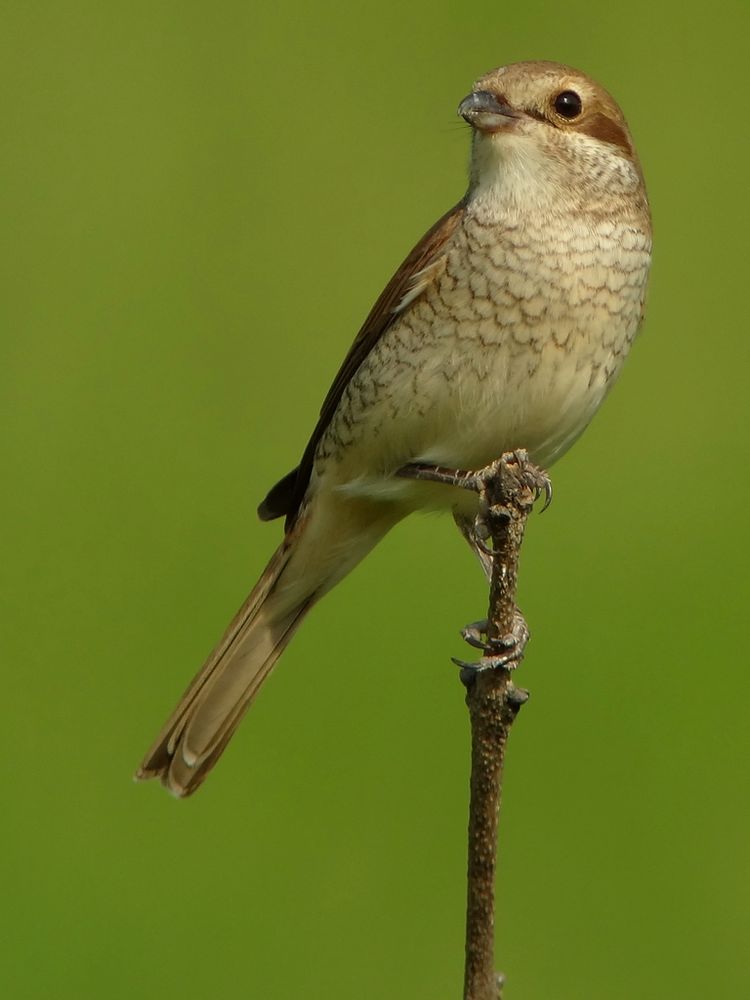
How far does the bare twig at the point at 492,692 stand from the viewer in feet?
12.4

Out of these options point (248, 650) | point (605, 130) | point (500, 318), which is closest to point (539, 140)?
point (605, 130)

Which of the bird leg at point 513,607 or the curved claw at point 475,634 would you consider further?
the curved claw at point 475,634

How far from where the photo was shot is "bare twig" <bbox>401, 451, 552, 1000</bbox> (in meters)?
3.79

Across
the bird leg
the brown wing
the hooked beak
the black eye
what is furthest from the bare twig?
the black eye

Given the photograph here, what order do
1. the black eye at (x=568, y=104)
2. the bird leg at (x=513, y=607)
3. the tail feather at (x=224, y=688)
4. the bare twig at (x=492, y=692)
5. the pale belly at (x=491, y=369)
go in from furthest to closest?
the tail feather at (x=224, y=688)
the black eye at (x=568, y=104)
the pale belly at (x=491, y=369)
the bird leg at (x=513, y=607)
the bare twig at (x=492, y=692)

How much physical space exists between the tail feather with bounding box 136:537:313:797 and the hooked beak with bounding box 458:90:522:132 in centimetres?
133

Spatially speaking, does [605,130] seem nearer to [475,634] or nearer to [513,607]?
[475,634]

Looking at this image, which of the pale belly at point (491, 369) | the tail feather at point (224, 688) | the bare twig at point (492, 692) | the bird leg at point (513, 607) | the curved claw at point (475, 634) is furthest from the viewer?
the tail feather at point (224, 688)

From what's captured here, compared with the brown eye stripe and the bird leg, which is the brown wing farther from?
the bird leg

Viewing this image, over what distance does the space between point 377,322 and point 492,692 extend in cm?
155

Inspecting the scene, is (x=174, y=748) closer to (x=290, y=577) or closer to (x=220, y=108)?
(x=290, y=577)

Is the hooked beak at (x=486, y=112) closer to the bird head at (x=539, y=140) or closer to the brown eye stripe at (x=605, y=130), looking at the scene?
the bird head at (x=539, y=140)

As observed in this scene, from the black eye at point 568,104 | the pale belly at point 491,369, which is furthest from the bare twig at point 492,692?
the black eye at point 568,104

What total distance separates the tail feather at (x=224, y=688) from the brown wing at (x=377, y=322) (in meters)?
0.14
